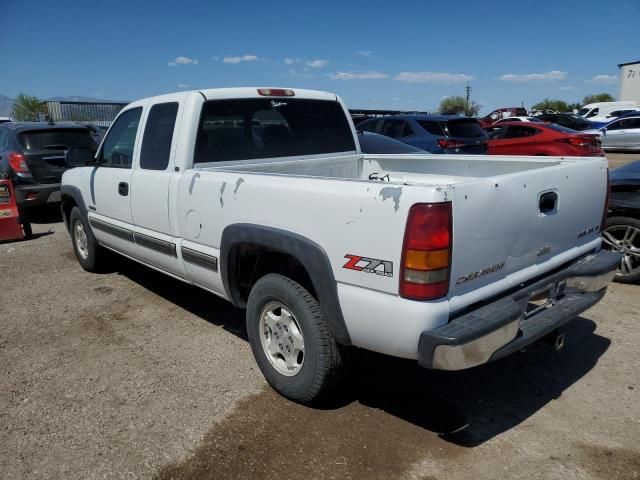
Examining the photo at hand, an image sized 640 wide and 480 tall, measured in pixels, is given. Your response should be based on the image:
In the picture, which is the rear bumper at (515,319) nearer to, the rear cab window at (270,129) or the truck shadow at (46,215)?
the rear cab window at (270,129)

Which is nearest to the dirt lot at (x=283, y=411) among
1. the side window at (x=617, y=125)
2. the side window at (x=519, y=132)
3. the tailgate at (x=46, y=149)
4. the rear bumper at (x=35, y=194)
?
the rear bumper at (x=35, y=194)

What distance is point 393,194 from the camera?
2.34m

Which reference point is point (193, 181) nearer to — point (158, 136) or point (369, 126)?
point (158, 136)

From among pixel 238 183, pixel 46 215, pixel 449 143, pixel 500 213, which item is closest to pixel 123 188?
pixel 238 183

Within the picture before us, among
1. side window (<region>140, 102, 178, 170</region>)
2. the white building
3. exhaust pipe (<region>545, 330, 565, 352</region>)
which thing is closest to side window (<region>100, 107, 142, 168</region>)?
side window (<region>140, 102, 178, 170</region>)

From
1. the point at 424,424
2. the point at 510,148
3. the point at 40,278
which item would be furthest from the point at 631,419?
the point at 510,148

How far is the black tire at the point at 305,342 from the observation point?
9.21 feet

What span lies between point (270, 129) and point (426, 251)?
2334mm

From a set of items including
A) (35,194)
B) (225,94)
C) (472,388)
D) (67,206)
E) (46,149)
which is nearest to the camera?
(472,388)

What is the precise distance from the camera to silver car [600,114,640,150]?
19125 millimetres

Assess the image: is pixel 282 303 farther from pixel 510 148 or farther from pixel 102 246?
pixel 510 148

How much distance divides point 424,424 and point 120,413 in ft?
6.01

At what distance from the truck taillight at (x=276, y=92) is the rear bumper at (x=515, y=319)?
8.30 ft

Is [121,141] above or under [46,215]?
above
